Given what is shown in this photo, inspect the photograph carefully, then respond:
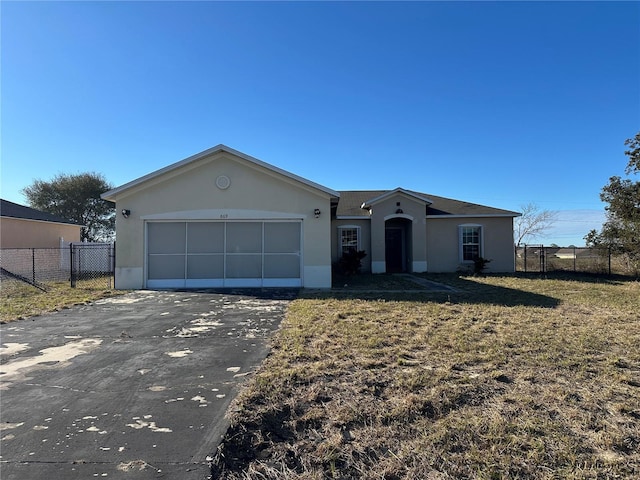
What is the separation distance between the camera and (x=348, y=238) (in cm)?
1836

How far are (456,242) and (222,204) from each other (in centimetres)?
1114

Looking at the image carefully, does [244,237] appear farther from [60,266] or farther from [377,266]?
[60,266]

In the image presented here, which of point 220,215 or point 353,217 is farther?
point 353,217

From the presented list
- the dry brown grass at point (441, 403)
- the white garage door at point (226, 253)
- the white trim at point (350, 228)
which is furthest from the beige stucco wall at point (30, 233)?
the dry brown grass at point (441, 403)

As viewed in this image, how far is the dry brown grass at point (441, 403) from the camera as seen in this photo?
8.87 ft

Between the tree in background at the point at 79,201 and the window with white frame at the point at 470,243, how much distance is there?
93.2 ft

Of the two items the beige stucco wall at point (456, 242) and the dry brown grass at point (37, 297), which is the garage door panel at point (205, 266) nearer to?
the dry brown grass at point (37, 297)

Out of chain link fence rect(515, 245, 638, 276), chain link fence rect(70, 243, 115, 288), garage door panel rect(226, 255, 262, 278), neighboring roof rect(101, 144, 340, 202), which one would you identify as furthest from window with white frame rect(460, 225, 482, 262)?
chain link fence rect(70, 243, 115, 288)

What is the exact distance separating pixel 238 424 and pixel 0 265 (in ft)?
56.3

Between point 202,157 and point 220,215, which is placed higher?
point 202,157

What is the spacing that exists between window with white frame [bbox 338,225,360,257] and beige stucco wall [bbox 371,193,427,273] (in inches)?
32.0

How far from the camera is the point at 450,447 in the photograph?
2.89 metres

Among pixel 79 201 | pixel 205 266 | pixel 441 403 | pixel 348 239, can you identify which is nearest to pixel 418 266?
pixel 348 239

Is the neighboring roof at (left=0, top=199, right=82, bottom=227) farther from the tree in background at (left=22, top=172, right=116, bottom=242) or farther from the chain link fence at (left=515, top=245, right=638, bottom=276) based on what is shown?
the chain link fence at (left=515, top=245, right=638, bottom=276)
